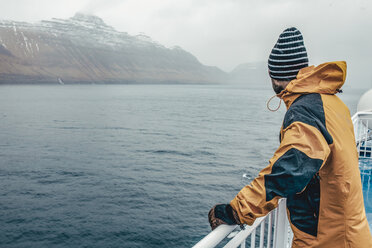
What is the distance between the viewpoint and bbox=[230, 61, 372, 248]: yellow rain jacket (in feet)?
5.12

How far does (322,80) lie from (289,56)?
30 cm

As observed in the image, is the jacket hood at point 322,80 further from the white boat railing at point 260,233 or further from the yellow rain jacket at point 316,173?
the white boat railing at point 260,233

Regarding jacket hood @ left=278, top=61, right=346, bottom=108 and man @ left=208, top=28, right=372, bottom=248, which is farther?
jacket hood @ left=278, top=61, right=346, bottom=108

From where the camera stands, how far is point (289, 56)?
1.99 m

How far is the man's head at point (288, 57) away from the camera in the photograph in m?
1.99

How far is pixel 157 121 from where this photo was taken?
5003 cm

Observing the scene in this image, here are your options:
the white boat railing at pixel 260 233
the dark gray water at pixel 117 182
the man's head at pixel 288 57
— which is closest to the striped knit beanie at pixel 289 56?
the man's head at pixel 288 57

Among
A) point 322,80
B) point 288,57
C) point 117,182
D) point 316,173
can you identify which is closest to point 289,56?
point 288,57

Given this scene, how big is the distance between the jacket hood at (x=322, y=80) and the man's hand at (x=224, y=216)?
2.59 ft

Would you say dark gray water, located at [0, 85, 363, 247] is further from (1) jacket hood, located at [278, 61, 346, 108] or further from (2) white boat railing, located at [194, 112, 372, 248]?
(1) jacket hood, located at [278, 61, 346, 108]

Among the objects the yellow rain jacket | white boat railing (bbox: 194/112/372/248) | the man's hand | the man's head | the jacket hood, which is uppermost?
the man's head

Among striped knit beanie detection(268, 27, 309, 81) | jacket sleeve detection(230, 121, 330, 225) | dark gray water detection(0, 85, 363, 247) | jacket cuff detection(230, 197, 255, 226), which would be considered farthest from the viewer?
dark gray water detection(0, 85, 363, 247)

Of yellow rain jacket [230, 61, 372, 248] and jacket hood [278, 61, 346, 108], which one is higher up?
jacket hood [278, 61, 346, 108]

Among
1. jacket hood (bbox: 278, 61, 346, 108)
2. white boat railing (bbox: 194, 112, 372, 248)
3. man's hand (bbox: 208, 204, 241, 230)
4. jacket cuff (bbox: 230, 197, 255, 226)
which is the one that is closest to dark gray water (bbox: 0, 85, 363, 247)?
white boat railing (bbox: 194, 112, 372, 248)
